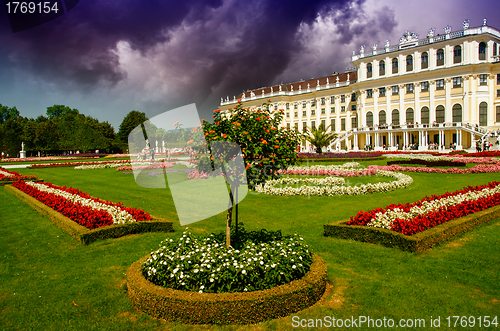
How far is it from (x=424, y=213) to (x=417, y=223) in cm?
93

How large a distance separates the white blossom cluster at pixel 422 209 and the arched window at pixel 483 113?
146ft

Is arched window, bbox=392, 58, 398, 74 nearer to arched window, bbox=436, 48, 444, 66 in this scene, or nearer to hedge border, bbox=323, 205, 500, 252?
arched window, bbox=436, 48, 444, 66

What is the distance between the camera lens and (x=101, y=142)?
218 feet

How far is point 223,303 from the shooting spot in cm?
343

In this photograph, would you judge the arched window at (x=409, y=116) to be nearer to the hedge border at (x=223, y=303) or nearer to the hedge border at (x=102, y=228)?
the hedge border at (x=102, y=228)

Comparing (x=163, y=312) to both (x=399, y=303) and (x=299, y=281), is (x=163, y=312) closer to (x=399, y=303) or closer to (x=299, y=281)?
(x=299, y=281)

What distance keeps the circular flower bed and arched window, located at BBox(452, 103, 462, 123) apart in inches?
2025

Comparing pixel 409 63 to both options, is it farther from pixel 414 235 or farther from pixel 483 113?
pixel 414 235

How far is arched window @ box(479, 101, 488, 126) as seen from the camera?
4372 centimetres

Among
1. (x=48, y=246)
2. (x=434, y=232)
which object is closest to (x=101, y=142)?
(x=48, y=246)

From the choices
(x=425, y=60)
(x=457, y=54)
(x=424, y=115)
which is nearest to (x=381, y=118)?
(x=424, y=115)

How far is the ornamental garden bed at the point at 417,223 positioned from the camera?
18.7ft

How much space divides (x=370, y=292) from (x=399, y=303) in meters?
0.40

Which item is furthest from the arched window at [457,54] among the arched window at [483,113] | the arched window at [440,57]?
the arched window at [483,113]
